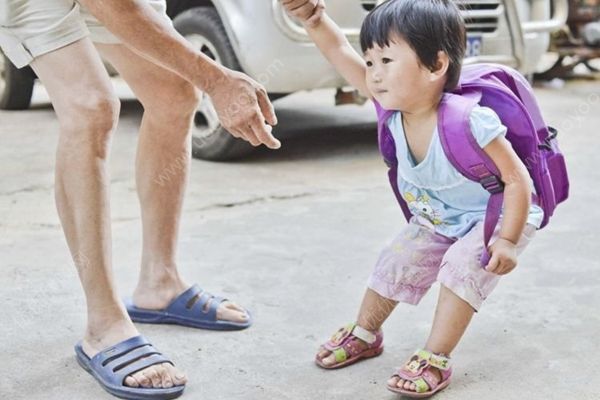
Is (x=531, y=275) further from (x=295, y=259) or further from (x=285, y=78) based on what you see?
(x=285, y=78)

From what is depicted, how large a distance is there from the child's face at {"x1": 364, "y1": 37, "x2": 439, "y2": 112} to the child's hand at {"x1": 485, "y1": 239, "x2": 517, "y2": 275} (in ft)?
1.21

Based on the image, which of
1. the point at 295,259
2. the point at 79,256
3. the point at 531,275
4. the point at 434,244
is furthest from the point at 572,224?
the point at 79,256

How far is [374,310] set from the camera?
2297 millimetres

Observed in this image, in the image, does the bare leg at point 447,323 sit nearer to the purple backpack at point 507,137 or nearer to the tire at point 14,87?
the purple backpack at point 507,137

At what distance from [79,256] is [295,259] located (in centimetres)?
104

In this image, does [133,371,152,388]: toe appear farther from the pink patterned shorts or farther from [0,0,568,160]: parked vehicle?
[0,0,568,160]: parked vehicle

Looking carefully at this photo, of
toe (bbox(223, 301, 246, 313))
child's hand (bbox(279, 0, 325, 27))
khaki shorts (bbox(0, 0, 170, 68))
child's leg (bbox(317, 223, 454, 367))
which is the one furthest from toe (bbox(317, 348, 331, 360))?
khaki shorts (bbox(0, 0, 170, 68))

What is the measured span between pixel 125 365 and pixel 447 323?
0.76m

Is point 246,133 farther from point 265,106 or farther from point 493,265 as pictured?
point 493,265

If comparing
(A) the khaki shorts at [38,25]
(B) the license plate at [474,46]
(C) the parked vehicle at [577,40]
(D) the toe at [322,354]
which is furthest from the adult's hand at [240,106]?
(C) the parked vehicle at [577,40]

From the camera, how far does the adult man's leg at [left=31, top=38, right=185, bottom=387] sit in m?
2.04

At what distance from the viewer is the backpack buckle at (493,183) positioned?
77.9 inches

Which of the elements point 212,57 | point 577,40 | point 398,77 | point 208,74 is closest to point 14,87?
point 212,57

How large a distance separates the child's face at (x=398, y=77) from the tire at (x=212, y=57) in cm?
232
